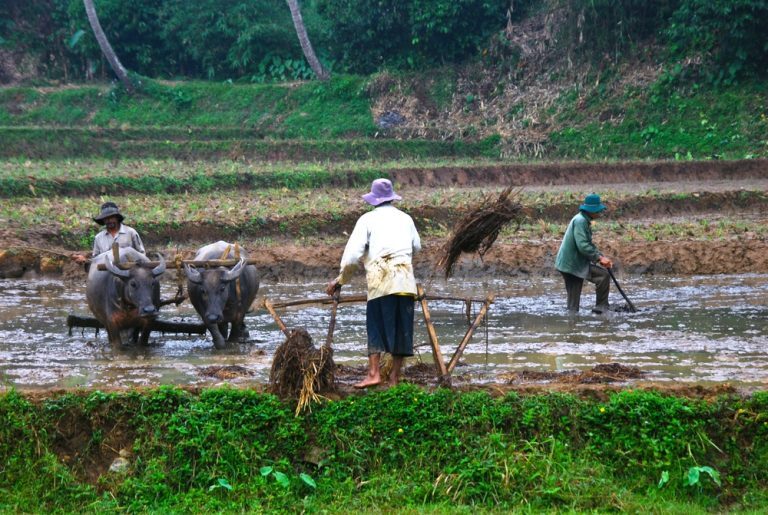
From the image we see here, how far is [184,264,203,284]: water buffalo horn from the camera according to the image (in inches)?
430

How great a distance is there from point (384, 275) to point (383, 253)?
7.0 inches

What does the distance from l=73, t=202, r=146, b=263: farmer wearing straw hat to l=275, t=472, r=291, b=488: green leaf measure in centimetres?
507

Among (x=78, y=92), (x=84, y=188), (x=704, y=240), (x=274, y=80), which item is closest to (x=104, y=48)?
(x=78, y=92)

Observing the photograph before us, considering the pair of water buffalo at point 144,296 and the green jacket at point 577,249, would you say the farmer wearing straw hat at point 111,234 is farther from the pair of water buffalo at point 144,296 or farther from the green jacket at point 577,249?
the green jacket at point 577,249

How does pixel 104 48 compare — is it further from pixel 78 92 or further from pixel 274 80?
pixel 274 80

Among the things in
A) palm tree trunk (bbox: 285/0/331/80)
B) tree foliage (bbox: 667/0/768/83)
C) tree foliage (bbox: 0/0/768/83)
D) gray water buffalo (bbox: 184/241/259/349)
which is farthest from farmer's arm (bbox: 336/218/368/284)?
palm tree trunk (bbox: 285/0/331/80)

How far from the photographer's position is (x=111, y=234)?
38.2ft

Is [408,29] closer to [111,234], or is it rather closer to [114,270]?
[111,234]

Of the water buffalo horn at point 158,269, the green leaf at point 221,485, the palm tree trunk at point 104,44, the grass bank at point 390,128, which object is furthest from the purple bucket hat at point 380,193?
the palm tree trunk at point 104,44

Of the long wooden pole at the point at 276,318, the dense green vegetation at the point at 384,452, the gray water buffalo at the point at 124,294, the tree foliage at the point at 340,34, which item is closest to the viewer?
the dense green vegetation at the point at 384,452

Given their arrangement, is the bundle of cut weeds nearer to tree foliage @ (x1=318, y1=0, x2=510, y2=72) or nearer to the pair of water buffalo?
the pair of water buffalo

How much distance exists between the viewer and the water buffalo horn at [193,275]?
430 inches

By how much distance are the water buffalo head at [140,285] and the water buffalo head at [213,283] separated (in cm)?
38

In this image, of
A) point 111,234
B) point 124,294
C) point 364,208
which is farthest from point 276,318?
point 364,208
